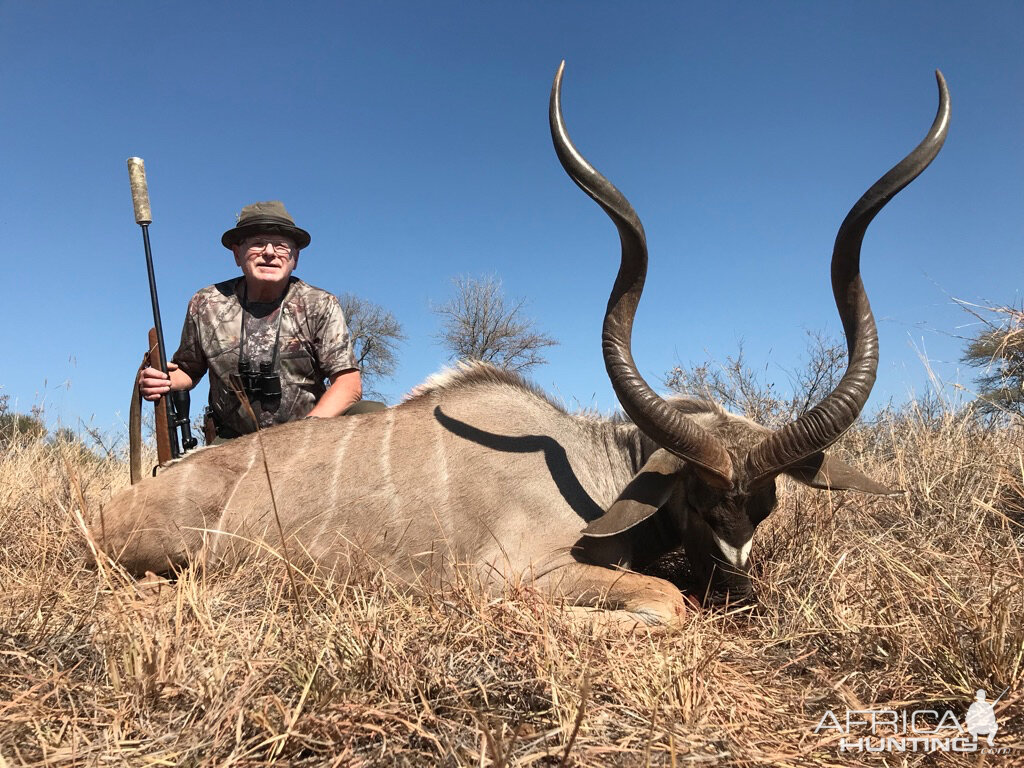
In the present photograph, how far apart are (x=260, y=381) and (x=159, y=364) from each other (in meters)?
0.56

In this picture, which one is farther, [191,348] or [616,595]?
[191,348]

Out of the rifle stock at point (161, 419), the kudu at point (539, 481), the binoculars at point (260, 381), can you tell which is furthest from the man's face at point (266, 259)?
the kudu at point (539, 481)

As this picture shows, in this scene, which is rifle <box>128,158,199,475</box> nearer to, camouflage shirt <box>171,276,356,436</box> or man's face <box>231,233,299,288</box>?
camouflage shirt <box>171,276,356,436</box>

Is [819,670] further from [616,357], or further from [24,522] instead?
[24,522]

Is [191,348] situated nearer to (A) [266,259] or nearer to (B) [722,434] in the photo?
(A) [266,259]

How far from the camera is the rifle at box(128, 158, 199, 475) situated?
3.71 meters

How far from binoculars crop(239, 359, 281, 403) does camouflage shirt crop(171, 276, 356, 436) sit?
41mm

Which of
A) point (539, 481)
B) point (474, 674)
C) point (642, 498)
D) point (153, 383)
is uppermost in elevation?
point (153, 383)

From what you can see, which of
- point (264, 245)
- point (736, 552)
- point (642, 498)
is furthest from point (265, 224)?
point (736, 552)

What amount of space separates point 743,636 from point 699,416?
40.6 inches

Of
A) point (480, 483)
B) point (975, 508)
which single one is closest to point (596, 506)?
point (480, 483)

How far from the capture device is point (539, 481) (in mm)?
2859

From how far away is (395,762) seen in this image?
1.18m

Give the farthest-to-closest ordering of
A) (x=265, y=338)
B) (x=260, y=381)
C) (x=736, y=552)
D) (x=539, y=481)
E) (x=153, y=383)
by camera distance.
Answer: (x=265, y=338) → (x=260, y=381) → (x=153, y=383) → (x=539, y=481) → (x=736, y=552)
